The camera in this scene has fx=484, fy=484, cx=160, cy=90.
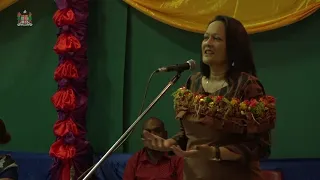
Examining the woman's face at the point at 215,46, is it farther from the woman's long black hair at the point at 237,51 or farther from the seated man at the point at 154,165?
the seated man at the point at 154,165

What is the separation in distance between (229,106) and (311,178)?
2.04 meters

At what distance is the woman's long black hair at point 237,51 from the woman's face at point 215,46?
0.02 meters

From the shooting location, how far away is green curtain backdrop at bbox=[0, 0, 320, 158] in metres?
3.86

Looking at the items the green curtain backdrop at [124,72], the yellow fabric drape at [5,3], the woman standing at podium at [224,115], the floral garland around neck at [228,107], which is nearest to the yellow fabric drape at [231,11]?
the green curtain backdrop at [124,72]

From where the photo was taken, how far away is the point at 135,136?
4316mm

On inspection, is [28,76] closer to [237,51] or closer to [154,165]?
[154,165]

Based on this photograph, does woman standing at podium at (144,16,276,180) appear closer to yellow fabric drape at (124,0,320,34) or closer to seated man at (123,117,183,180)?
seated man at (123,117,183,180)

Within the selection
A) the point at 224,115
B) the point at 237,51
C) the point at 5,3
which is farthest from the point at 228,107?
the point at 5,3

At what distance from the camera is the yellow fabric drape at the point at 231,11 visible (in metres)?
3.73

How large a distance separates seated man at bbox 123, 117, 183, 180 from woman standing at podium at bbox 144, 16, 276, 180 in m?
1.48

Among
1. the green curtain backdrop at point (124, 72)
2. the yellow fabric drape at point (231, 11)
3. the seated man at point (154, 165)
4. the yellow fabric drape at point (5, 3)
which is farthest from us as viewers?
the yellow fabric drape at point (5, 3)

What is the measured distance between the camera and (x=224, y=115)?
76.0 inches

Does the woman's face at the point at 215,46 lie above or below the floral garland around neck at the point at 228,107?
above

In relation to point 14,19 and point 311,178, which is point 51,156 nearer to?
point 14,19
